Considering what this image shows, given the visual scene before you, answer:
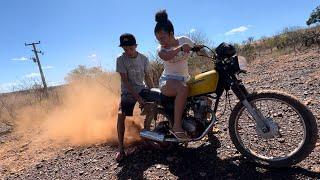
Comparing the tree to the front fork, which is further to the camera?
the tree

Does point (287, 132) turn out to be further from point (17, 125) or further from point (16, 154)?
point (17, 125)

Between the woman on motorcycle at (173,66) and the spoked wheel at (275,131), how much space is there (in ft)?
2.11

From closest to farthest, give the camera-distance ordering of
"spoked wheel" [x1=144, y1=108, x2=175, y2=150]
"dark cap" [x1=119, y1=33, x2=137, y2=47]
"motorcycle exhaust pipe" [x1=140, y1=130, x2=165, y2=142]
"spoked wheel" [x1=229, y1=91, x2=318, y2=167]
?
"spoked wheel" [x1=229, y1=91, x2=318, y2=167], "motorcycle exhaust pipe" [x1=140, y1=130, x2=165, y2=142], "spoked wheel" [x1=144, y1=108, x2=175, y2=150], "dark cap" [x1=119, y1=33, x2=137, y2=47]

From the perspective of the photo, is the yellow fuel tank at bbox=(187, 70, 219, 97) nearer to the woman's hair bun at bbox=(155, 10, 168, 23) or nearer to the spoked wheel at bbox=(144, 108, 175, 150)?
the spoked wheel at bbox=(144, 108, 175, 150)

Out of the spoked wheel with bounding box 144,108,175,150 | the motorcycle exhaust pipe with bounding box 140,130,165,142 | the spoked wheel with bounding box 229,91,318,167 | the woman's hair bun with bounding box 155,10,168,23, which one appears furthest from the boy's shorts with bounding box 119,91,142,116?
the spoked wheel with bounding box 229,91,318,167

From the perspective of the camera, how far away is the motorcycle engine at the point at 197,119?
16.8ft

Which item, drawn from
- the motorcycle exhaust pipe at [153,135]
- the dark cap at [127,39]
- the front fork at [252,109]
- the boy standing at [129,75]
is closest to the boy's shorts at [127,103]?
Result: the boy standing at [129,75]

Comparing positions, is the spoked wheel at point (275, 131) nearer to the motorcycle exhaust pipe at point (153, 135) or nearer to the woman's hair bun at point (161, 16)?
the motorcycle exhaust pipe at point (153, 135)

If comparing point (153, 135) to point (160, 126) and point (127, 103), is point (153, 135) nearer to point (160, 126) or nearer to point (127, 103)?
point (160, 126)

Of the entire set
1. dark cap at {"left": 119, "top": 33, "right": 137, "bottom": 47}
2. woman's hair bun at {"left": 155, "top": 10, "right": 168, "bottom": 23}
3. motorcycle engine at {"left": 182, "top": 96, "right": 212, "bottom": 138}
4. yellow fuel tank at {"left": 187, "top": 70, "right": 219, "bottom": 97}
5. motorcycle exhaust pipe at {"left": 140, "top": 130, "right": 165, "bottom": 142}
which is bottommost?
motorcycle exhaust pipe at {"left": 140, "top": 130, "right": 165, "bottom": 142}

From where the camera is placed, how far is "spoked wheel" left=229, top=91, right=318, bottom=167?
4.32m

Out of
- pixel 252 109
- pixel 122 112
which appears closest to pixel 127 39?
pixel 122 112

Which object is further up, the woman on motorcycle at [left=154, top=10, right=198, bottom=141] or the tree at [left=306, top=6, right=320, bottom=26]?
the tree at [left=306, top=6, right=320, bottom=26]

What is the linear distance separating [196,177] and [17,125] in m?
10.0
